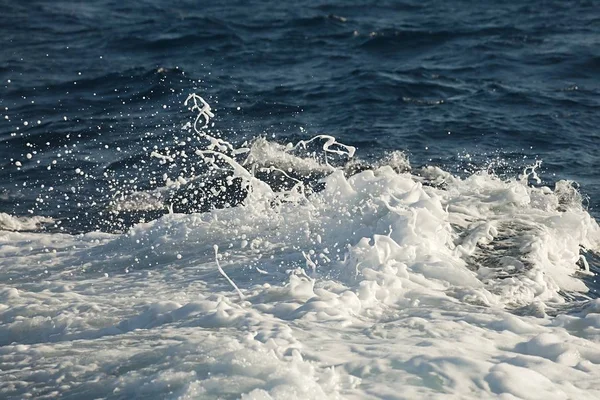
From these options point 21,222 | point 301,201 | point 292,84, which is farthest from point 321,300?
point 292,84

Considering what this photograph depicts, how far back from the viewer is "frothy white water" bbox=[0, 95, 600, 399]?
5.10m

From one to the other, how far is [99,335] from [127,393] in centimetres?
104

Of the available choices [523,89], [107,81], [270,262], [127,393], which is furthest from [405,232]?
[107,81]

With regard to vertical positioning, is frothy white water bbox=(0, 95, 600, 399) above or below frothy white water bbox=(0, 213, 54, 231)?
above

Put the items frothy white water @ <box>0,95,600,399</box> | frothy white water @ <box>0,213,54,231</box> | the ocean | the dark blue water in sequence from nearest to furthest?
frothy white water @ <box>0,95,600,399</box> < the ocean < frothy white water @ <box>0,213,54,231</box> < the dark blue water

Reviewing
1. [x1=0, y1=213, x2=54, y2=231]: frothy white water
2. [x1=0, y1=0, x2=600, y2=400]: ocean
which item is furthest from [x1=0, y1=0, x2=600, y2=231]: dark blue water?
[x1=0, y1=213, x2=54, y2=231]: frothy white water

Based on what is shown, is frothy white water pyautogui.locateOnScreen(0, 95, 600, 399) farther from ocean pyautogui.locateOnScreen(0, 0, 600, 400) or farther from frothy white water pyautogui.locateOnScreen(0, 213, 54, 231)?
frothy white water pyautogui.locateOnScreen(0, 213, 54, 231)

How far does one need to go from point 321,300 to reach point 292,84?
784 centimetres

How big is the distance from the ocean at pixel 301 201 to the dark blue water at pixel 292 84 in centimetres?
5

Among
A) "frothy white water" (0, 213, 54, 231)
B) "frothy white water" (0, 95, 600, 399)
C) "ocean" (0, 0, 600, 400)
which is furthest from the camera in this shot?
"frothy white water" (0, 213, 54, 231)

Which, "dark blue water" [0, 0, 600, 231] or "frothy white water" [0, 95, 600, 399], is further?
"dark blue water" [0, 0, 600, 231]

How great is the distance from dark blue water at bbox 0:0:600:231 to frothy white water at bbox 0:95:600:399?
55.4 inches

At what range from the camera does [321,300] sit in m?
6.23

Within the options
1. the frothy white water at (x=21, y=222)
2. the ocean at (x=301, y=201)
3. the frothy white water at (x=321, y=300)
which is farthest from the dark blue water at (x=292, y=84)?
the frothy white water at (x=321, y=300)
